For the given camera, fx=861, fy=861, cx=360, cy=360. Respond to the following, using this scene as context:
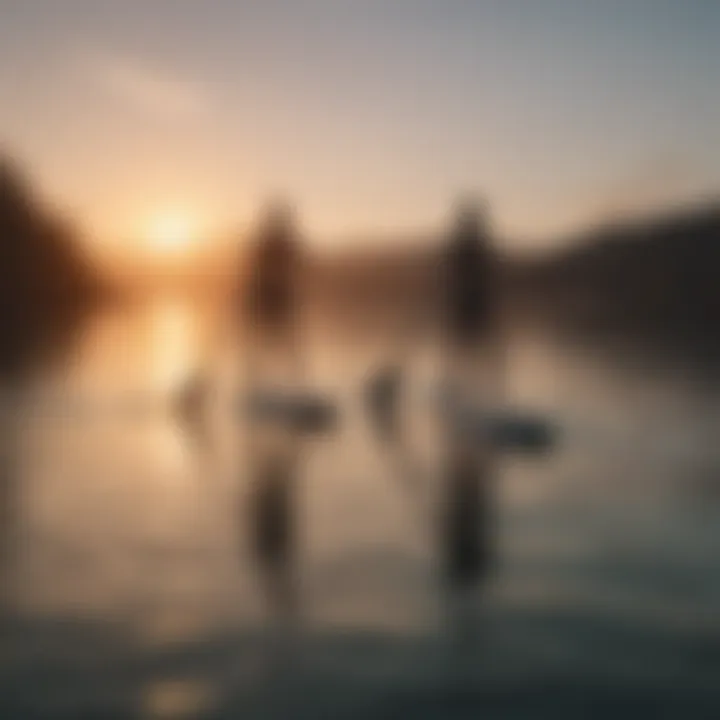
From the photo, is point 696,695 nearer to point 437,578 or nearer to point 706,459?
point 437,578

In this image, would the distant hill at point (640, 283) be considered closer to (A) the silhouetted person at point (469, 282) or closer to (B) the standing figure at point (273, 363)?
(A) the silhouetted person at point (469, 282)

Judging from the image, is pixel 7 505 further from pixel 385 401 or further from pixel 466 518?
pixel 466 518

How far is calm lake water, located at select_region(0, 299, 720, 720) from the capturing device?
4.13ft

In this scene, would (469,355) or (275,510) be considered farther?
(469,355)

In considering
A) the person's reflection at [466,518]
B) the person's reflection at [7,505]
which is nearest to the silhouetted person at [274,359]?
the person's reflection at [466,518]

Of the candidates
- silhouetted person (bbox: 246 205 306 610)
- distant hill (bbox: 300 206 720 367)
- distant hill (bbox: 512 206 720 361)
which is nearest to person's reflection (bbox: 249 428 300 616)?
silhouetted person (bbox: 246 205 306 610)

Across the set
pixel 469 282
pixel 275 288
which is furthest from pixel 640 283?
pixel 275 288

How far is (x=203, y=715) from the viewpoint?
120 centimetres

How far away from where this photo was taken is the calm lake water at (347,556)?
4.13 ft

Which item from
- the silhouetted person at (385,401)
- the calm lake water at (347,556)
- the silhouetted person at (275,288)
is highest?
the silhouetted person at (275,288)

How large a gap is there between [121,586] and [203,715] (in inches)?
13.7

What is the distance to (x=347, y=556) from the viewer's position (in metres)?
1.60

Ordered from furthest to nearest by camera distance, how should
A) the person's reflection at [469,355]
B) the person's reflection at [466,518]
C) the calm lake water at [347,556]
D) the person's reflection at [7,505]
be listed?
the person's reflection at [469,355]
the person's reflection at [466,518]
the person's reflection at [7,505]
the calm lake water at [347,556]

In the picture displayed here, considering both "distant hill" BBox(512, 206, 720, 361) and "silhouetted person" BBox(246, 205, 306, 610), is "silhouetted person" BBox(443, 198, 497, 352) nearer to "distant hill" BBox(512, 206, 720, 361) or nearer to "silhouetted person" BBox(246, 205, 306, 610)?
"distant hill" BBox(512, 206, 720, 361)
